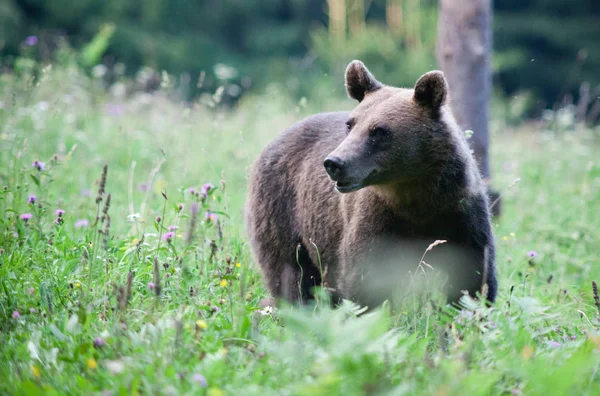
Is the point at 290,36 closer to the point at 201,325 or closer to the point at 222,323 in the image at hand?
the point at 222,323

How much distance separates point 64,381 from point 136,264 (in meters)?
1.22

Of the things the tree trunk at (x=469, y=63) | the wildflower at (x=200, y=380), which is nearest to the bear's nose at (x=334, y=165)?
the wildflower at (x=200, y=380)

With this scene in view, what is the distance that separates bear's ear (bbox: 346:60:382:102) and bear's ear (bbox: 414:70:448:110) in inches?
19.9

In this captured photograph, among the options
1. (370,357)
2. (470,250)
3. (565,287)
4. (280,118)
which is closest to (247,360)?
(370,357)

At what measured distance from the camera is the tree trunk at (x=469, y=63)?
652 centimetres

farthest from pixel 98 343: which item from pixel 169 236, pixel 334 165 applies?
pixel 334 165

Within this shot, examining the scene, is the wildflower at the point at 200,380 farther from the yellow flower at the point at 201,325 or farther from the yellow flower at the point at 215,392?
the yellow flower at the point at 201,325

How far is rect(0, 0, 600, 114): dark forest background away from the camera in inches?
739

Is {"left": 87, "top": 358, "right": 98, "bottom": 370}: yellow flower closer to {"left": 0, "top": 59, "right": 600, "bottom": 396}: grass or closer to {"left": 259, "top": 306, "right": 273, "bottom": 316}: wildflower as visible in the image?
{"left": 0, "top": 59, "right": 600, "bottom": 396}: grass

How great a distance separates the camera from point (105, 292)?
3484 mm

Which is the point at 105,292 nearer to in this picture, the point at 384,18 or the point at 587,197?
the point at 587,197

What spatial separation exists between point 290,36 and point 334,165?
74.4 feet

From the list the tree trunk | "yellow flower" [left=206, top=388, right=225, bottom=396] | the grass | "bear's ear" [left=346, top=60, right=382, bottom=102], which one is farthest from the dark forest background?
"yellow flower" [left=206, top=388, right=225, bottom=396]

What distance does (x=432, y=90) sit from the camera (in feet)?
12.4
